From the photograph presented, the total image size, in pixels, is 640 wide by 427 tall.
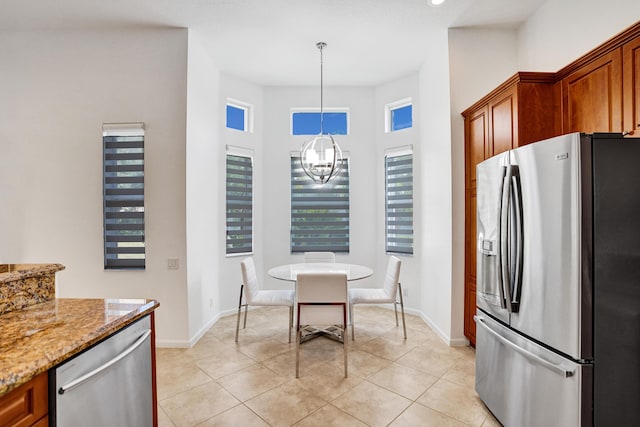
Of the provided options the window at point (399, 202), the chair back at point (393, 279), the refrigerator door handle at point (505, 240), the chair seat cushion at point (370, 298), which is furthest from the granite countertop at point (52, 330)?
the window at point (399, 202)

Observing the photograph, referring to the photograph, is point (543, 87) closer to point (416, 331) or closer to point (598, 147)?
point (598, 147)

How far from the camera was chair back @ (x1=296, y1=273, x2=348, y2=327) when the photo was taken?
9.24 ft

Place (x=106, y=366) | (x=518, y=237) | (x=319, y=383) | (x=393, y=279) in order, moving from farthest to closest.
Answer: (x=393, y=279)
(x=319, y=383)
(x=518, y=237)
(x=106, y=366)

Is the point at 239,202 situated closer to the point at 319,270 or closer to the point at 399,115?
the point at 319,270

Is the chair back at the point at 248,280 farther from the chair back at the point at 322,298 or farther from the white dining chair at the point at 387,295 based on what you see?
the white dining chair at the point at 387,295

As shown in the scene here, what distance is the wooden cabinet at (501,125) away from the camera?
2463 mm

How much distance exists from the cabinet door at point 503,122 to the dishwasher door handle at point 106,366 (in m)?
2.88

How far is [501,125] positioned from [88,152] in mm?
4056

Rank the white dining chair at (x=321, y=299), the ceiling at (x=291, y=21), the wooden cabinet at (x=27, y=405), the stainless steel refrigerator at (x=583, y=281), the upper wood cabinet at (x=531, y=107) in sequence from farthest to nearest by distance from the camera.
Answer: the ceiling at (x=291, y=21), the white dining chair at (x=321, y=299), the upper wood cabinet at (x=531, y=107), the stainless steel refrigerator at (x=583, y=281), the wooden cabinet at (x=27, y=405)

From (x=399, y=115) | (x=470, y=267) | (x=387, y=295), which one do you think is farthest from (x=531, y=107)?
(x=399, y=115)

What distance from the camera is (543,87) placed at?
8.10 ft

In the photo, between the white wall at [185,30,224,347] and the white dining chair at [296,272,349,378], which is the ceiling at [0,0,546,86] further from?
the white dining chair at [296,272,349,378]

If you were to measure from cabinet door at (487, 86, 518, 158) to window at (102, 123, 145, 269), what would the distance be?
3465 mm

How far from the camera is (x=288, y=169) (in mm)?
4852
